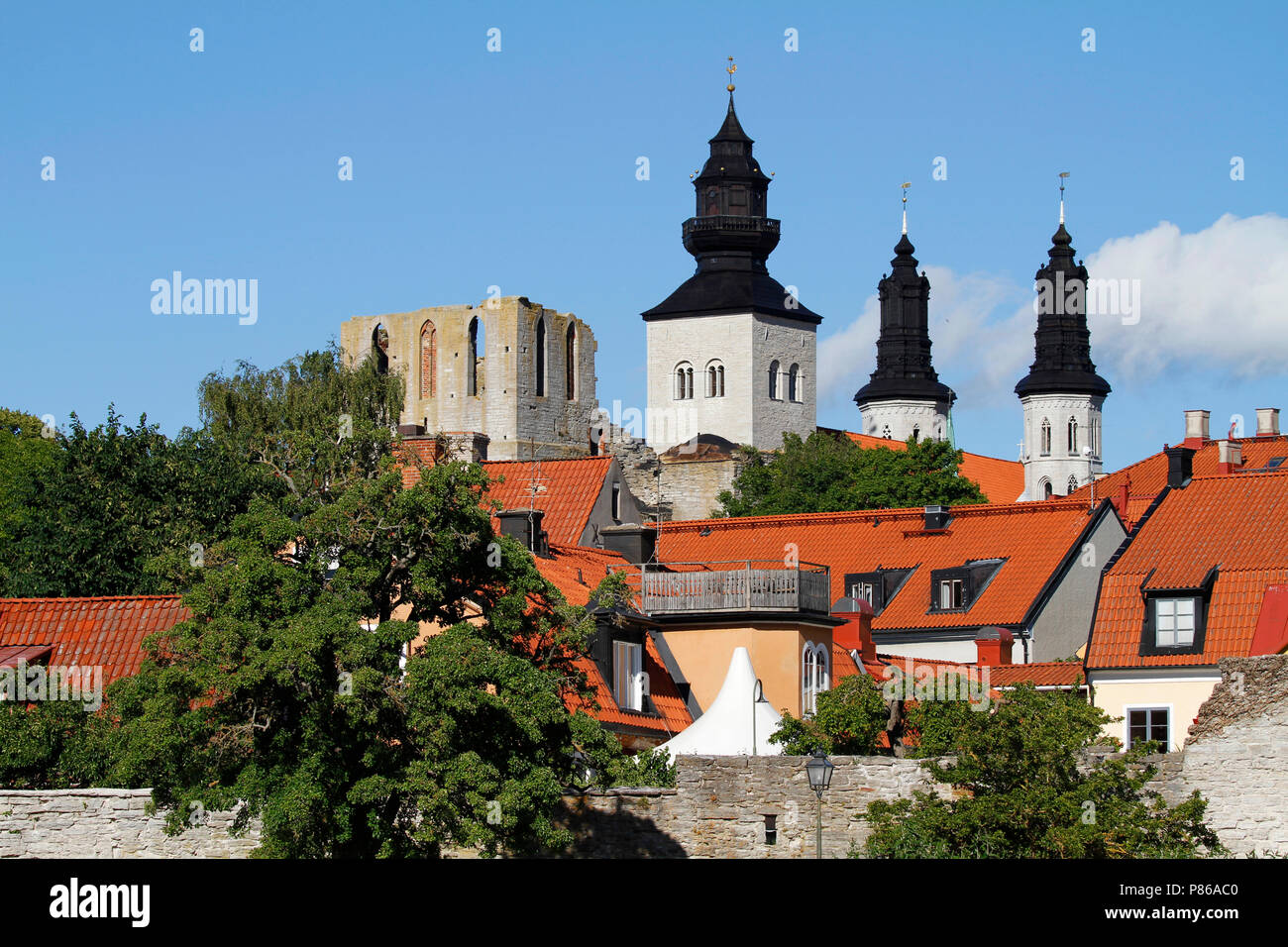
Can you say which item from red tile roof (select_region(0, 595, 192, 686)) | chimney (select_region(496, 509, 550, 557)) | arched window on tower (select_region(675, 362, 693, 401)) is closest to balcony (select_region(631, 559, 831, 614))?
chimney (select_region(496, 509, 550, 557))

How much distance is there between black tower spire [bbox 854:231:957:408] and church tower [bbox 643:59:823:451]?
68.4ft

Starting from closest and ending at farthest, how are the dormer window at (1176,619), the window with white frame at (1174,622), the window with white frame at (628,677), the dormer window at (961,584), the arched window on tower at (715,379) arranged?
the window with white frame at (628,677)
the dormer window at (1176,619)
the window with white frame at (1174,622)
the dormer window at (961,584)
the arched window on tower at (715,379)

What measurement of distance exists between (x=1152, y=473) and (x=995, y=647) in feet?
66.0

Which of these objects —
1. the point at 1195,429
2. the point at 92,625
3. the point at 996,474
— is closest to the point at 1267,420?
the point at 1195,429

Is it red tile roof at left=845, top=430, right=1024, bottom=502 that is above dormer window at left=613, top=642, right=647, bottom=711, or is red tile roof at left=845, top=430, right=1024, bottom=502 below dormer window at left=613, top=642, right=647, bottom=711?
above

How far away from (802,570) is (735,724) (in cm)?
616

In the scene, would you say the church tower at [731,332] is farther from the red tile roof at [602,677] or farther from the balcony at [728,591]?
the balcony at [728,591]

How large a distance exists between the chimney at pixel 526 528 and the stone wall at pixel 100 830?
11.9 m

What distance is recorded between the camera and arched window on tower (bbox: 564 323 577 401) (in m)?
103

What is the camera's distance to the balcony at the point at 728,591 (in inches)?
1275

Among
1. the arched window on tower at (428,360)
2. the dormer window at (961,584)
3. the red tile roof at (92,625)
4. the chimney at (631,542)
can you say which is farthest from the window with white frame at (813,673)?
the arched window on tower at (428,360)

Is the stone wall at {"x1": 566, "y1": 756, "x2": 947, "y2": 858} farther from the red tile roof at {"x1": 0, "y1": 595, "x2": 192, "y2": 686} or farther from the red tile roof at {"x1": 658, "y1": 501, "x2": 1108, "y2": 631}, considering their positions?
the red tile roof at {"x1": 658, "y1": 501, "x2": 1108, "y2": 631}

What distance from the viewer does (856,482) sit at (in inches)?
2788
